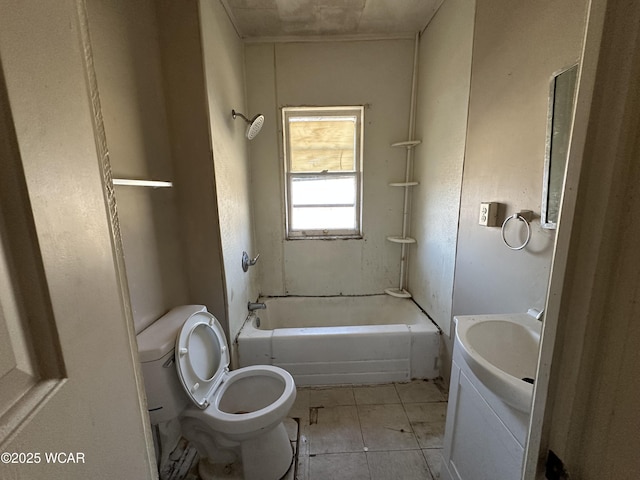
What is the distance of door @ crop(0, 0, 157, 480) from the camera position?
27 centimetres

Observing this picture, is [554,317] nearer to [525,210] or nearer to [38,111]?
[38,111]

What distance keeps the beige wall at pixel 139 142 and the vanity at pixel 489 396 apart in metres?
1.36

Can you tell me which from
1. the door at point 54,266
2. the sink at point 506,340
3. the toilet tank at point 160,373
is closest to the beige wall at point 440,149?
the sink at point 506,340

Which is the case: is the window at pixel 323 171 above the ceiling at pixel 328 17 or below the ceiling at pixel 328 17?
below

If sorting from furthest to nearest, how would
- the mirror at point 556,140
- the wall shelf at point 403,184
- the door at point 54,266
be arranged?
1. the wall shelf at point 403,184
2. the mirror at point 556,140
3. the door at point 54,266

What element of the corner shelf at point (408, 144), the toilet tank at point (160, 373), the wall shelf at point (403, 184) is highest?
the corner shelf at point (408, 144)

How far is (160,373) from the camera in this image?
108 cm

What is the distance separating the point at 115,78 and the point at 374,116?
1838 millimetres

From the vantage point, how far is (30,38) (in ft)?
0.97

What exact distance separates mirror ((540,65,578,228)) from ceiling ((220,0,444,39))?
130cm

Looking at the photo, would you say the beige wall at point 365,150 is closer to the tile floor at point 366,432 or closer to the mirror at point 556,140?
the tile floor at point 366,432

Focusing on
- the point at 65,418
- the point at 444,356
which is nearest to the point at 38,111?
the point at 65,418

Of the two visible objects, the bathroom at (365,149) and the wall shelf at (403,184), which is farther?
the wall shelf at (403,184)

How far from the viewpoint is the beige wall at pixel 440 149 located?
63.9 inches
